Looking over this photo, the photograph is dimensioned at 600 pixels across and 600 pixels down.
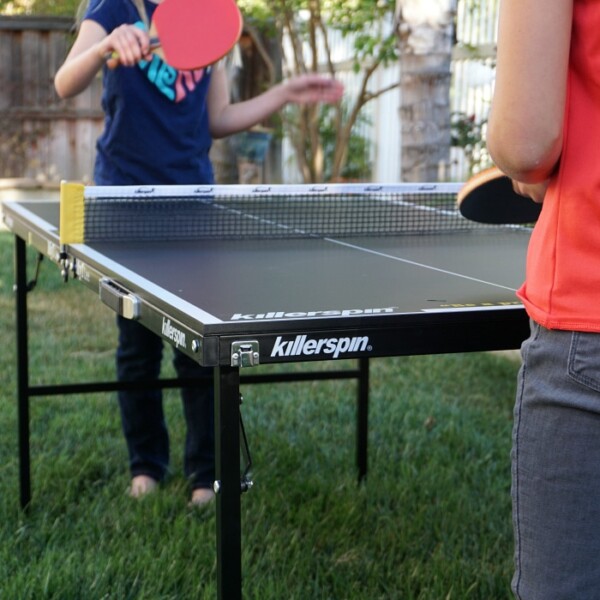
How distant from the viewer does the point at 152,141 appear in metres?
3.71

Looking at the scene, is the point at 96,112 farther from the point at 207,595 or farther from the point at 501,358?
the point at 207,595

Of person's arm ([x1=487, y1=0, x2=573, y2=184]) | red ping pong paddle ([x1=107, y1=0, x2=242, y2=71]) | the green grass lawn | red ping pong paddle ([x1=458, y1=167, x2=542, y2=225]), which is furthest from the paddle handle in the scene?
person's arm ([x1=487, y1=0, x2=573, y2=184])

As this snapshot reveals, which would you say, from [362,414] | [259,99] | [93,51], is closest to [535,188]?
[93,51]

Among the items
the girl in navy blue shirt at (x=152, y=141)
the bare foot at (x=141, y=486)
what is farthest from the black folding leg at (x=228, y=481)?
the bare foot at (x=141, y=486)

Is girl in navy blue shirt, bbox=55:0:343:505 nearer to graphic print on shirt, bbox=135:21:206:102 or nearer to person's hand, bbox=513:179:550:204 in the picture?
graphic print on shirt, bbox=135:21:206:102

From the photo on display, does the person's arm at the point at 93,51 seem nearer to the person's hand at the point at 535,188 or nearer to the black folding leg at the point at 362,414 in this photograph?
the black folding leg at the point at 362,414

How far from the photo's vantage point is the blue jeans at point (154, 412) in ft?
12.5

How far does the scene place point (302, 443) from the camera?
4.52 metres

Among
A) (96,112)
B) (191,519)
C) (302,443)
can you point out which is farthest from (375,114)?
(191,519)

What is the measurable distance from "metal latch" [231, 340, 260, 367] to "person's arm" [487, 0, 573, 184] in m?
0.61

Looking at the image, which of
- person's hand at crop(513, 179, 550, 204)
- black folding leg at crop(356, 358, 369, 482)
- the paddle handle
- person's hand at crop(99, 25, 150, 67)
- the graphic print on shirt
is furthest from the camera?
black folding leg at crop(356, 358, 369, 482)

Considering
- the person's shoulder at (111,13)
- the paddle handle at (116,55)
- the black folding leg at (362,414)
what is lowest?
the black folding leg at (362,414)

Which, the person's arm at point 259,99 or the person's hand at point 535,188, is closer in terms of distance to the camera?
the person's hand at point 535,188

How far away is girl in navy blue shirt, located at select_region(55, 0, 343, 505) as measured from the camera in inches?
141
